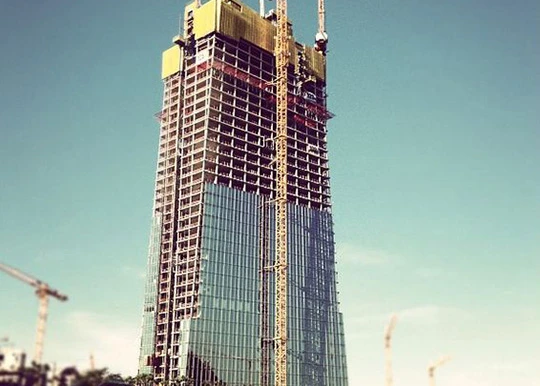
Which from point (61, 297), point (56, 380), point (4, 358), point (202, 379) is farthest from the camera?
point (202, 379)

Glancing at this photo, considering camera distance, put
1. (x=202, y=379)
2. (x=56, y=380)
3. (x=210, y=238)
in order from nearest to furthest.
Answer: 1. (x=56, y=380)
2. (x=202, y=379)
3. (x=210, y=238)

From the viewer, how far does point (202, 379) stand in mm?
180875

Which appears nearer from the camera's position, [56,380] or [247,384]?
[56,380]

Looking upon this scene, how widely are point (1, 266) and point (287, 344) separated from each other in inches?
3906

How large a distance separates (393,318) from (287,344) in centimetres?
7949

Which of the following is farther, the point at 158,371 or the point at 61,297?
the point at 158,371

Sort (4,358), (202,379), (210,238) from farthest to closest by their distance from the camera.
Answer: (210,238), (202,379), (4,358)

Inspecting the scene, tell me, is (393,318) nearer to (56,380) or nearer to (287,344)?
(56,380)

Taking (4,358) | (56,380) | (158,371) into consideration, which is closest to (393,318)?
(56,380)

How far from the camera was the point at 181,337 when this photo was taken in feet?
606

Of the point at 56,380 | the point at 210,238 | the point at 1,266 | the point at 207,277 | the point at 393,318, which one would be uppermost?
the point at 210,238

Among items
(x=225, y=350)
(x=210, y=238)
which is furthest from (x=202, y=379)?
(x=210, y=238)

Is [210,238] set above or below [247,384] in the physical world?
above

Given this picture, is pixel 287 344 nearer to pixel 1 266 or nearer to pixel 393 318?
pixel 393 318
